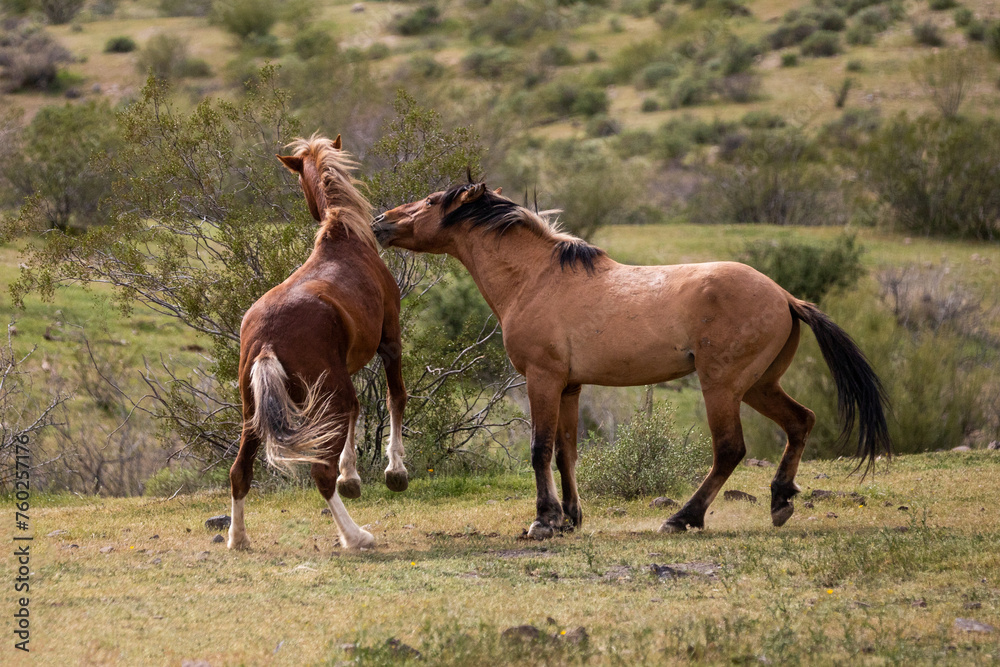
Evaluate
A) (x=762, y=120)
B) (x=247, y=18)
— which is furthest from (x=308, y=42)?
(x=762, y=120)

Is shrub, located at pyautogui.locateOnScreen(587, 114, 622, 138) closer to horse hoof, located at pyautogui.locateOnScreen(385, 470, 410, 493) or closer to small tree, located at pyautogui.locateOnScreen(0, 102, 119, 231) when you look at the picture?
small tree, located at pyautogui.locateOnScreen(0, 102, 119, 231)

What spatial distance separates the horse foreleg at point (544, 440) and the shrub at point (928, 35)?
1917 inches

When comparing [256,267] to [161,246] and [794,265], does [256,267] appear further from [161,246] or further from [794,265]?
[794,265]

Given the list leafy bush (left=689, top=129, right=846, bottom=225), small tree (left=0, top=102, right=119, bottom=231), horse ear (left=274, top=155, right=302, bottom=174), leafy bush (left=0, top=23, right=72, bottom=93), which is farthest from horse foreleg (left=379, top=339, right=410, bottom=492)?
leafy bush (left=0, top=23, right=72, bottom=93)

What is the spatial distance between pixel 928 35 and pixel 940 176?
2639cm

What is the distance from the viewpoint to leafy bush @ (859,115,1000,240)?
2539 cm

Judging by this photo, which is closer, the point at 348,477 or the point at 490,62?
the point at 348,477

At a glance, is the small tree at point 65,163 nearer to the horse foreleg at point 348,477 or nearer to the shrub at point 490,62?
the horse foreleg at point 348,477

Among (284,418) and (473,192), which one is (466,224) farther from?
(284,418)

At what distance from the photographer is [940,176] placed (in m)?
26.2

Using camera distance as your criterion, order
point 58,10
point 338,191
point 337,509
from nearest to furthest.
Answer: point 337,509, point 338,191, point 58,10

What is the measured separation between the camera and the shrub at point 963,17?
48281 mm

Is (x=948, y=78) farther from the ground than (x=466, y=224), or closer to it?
closer to it

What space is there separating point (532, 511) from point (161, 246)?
15.1 ft
